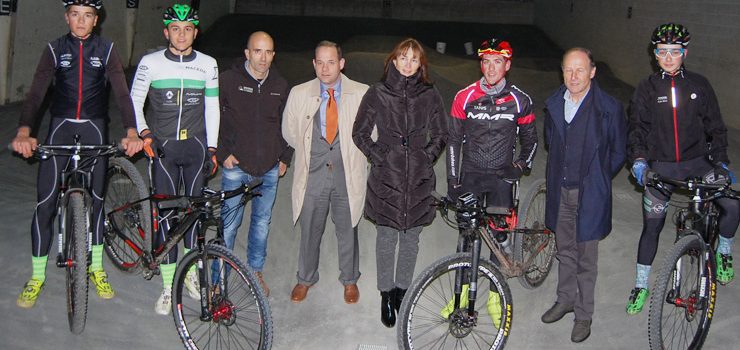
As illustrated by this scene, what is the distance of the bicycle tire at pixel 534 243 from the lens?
5.64 m

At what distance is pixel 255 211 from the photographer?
18.2 ft

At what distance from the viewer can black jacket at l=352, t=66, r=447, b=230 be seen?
5020 millimetres

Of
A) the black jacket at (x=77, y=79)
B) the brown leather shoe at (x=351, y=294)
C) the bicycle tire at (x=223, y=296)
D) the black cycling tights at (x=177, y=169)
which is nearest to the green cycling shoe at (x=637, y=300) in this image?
the brown leather shoe at (x=351, y=294)

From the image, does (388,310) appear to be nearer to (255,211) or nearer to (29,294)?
(255,211)

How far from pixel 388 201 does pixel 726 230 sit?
8.41 feet

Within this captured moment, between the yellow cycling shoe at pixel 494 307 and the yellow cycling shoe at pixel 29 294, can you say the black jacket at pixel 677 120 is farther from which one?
the yellow cycling shoe at pixel 29 294

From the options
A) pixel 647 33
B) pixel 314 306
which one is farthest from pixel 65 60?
pixel 647 33

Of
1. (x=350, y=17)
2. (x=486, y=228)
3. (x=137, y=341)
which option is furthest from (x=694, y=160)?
(x=350, y=17)

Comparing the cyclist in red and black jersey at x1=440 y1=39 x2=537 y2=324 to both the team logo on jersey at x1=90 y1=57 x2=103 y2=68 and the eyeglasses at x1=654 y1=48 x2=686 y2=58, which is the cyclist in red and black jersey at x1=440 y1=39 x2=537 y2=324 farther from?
the team logo on jersey at x1=90 y1=57 x2=103 y2=68

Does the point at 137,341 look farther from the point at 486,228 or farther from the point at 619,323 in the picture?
the point at 619,323

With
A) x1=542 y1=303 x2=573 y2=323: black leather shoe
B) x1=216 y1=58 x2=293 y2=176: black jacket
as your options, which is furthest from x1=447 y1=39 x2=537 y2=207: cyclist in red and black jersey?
x1=216 y1=58 x2=293 y2=176: black jacket

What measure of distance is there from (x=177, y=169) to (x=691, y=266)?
11.9ft

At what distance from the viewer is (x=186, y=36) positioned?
5035 mm

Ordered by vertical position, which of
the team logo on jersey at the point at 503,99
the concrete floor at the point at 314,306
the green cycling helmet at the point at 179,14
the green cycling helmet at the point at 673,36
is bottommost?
the concrete floor at the point at 314,306
